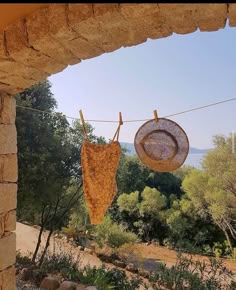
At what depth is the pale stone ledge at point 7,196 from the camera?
77.1 inches

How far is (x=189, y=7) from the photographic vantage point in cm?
129

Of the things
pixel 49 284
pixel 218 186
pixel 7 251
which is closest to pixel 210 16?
pixel 7 251

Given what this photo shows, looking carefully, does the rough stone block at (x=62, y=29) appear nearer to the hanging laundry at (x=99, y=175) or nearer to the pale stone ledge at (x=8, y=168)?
the pale stone ledge at (x=8, y=168)

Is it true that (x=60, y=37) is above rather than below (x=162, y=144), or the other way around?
above

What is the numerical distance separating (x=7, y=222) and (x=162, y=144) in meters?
1.19

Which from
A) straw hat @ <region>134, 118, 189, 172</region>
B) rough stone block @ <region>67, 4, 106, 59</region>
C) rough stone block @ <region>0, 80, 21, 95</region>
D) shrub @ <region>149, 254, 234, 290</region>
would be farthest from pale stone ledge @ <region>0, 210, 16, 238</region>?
shrub @ <region>149, 254, 234, 290</region>

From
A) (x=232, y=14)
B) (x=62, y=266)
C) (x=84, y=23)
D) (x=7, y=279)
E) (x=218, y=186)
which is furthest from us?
(x=218, y=186)

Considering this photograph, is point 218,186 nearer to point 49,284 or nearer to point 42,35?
point 49,284

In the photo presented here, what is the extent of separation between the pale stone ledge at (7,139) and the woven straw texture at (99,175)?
562 millimetres

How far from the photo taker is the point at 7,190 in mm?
2010

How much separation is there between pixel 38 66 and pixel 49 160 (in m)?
4.34

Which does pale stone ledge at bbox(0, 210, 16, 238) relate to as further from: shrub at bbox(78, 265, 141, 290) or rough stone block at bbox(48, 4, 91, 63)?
shrub at bbox(78, 265, 141, 290)

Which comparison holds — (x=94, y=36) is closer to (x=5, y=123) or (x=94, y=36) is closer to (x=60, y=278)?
(x=5, y=123)

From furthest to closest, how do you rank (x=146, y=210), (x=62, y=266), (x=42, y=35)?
1. (x=146, y=210)
2. (x=62, y=266)
3. (x=42, y=35)
